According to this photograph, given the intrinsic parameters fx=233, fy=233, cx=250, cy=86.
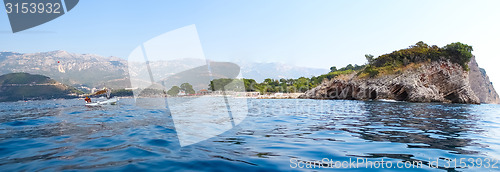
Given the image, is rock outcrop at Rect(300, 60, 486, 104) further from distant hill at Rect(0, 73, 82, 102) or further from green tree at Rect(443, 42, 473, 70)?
distant hill at Rect(0, 73, 82, 102)

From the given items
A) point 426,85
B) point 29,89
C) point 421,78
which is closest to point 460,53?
point 421,78

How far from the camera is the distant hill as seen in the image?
148 metres

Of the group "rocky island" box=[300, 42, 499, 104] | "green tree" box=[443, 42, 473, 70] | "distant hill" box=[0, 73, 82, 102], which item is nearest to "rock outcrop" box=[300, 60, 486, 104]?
"rocky island" box=[300, 42, 499, 104]

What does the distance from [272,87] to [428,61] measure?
81.3 m

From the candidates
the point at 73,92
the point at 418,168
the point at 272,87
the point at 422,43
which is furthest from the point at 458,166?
the point at 73,92

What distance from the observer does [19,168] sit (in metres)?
4.11

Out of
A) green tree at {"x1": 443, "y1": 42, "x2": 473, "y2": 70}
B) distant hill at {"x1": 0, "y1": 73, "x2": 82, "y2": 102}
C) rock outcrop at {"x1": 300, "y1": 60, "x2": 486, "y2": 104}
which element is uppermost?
distant hill at {"x1": 0, "y1": 73, "x2": 82, "y2": 102}

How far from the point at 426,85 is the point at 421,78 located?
1.85 m

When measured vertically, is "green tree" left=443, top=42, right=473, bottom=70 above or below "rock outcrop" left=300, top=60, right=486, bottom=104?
above

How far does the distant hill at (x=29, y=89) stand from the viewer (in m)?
A: 148

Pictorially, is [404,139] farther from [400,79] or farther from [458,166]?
[400,79]

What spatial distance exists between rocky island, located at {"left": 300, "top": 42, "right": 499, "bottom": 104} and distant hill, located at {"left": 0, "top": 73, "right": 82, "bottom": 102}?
186212mm

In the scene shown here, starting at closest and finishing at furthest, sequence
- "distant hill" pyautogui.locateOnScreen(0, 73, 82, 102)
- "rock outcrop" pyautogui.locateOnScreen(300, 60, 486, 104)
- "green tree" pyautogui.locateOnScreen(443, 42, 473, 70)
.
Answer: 1. "rock outcrop" pyautogui.locateOnScreen(300, 60, 486, 104)
2. "green tree" pyautogui.locateOnScreen(443, 42, 473, 70)
3. "distant hill" pyautogui.locateOnScreen(0, 73, 82, 102)

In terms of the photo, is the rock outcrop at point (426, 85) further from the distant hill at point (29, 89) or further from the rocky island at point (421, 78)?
the distant hill at point (29, 89)
